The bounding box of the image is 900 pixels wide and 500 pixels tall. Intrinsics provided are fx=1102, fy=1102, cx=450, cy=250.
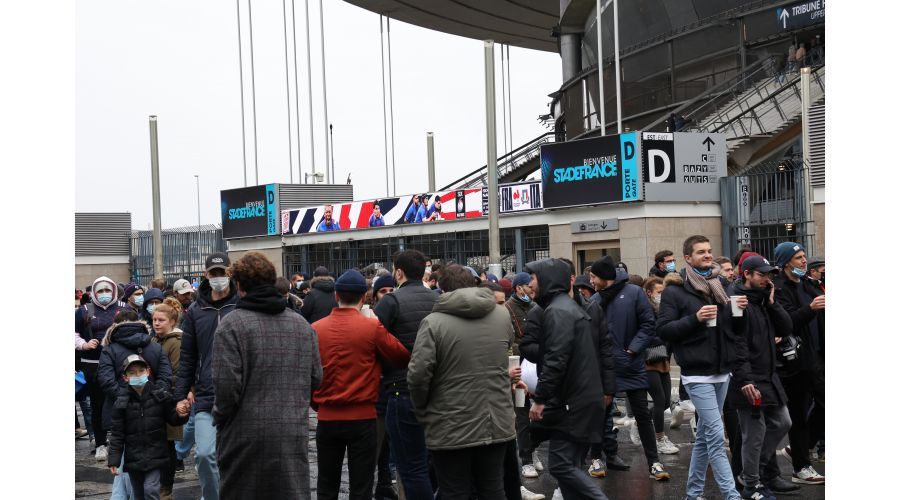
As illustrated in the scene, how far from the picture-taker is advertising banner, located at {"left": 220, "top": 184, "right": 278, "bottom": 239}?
115 feet

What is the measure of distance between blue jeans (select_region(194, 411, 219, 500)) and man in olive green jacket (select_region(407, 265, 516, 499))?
1.65 metres

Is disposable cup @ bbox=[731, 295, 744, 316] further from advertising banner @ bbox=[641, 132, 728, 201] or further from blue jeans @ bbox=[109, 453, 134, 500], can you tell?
advertising banner @ bbox=[641, 132, 728, 201]

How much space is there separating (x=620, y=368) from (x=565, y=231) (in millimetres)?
14909

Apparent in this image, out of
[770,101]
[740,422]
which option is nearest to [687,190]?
[770,101]

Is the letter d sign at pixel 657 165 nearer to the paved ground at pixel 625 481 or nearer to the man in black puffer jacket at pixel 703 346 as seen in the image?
the paved ground at pixel 625 481

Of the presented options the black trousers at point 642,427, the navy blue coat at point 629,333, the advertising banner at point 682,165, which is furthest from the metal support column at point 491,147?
the black trousers at point 642,427

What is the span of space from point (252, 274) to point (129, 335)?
2.12 metres

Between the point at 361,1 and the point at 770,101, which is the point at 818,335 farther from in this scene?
the point at 361,1

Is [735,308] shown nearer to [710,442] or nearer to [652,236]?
[710,442]

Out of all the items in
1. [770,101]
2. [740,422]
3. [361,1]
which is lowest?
[740,422]

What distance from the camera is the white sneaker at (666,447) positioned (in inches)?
430

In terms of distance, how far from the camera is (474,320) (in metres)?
6.86

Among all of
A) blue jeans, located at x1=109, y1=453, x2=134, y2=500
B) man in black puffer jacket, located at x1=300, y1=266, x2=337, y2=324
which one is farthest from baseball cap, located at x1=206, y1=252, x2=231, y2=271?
man in black puffer jacket, located at x1=300, y1=266, x2=337, y2=324

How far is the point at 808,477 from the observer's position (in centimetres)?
938
